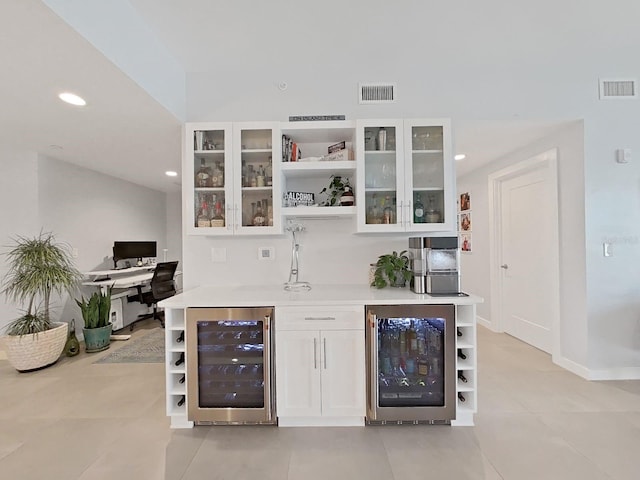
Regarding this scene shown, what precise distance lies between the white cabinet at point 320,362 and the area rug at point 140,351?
198cm

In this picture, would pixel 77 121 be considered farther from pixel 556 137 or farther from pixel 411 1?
pixel 556 137

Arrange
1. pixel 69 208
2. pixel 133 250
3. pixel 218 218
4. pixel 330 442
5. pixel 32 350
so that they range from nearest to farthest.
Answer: pixel 330 442, pixel 218 218, pixel 32 350, pixel 69 208, pixel 133 250

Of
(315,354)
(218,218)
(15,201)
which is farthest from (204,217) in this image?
(15,201)

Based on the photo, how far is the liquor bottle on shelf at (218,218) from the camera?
2.42 m

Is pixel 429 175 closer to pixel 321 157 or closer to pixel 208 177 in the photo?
pixel 321 157

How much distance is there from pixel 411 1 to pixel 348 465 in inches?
112

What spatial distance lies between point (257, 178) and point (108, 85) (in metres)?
1.13

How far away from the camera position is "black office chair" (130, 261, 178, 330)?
4359mm

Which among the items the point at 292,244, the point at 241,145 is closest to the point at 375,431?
the point at 292,244

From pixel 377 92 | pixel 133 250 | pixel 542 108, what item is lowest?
pixel 133 250

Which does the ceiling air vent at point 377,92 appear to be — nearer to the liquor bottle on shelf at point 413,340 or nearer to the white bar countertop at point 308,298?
the white bar countertop at point 308,298

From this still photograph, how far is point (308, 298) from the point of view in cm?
206

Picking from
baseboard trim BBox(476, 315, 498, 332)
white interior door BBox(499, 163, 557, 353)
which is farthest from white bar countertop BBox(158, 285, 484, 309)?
baseboard trim BBox(476, 315, 498, 332)

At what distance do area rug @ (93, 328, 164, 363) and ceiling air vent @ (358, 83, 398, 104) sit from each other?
339 cm
